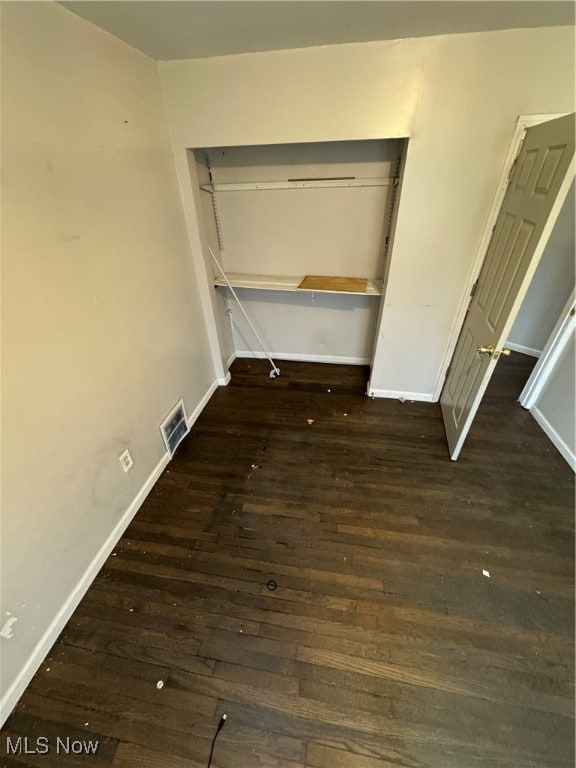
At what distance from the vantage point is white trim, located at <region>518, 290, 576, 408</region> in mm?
2121

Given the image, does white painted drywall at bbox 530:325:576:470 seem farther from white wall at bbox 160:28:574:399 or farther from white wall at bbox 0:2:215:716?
white wall at bbox 0:2:215:716

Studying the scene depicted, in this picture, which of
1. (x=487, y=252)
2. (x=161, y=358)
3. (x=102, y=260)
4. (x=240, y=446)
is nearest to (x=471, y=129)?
(x=487, y=252)

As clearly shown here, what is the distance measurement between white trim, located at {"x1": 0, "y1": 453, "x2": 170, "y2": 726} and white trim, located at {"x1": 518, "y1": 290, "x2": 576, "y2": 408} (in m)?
2.95

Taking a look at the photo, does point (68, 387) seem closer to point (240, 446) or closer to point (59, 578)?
point (59, 578)

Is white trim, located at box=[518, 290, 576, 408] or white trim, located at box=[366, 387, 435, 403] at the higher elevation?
white trim, located at box=[518, 290, 576, 408]

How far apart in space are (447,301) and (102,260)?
6.99 ft

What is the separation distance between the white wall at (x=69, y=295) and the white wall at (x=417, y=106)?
361 mm

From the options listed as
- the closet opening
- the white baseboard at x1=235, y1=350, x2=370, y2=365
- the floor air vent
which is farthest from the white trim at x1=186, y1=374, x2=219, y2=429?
the white baseboard at x1=235, y1=350, x2=370, y2=365

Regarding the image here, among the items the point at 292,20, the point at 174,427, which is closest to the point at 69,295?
the point at 174,427

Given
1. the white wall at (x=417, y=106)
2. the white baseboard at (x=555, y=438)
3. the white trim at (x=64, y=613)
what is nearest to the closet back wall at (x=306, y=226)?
the white wall at (x=417, y=106)

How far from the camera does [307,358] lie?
10.5 ft

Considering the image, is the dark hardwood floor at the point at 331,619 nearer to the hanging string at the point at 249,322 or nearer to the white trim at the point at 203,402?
the white trim at the point at 203,402

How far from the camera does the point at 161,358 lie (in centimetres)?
201
